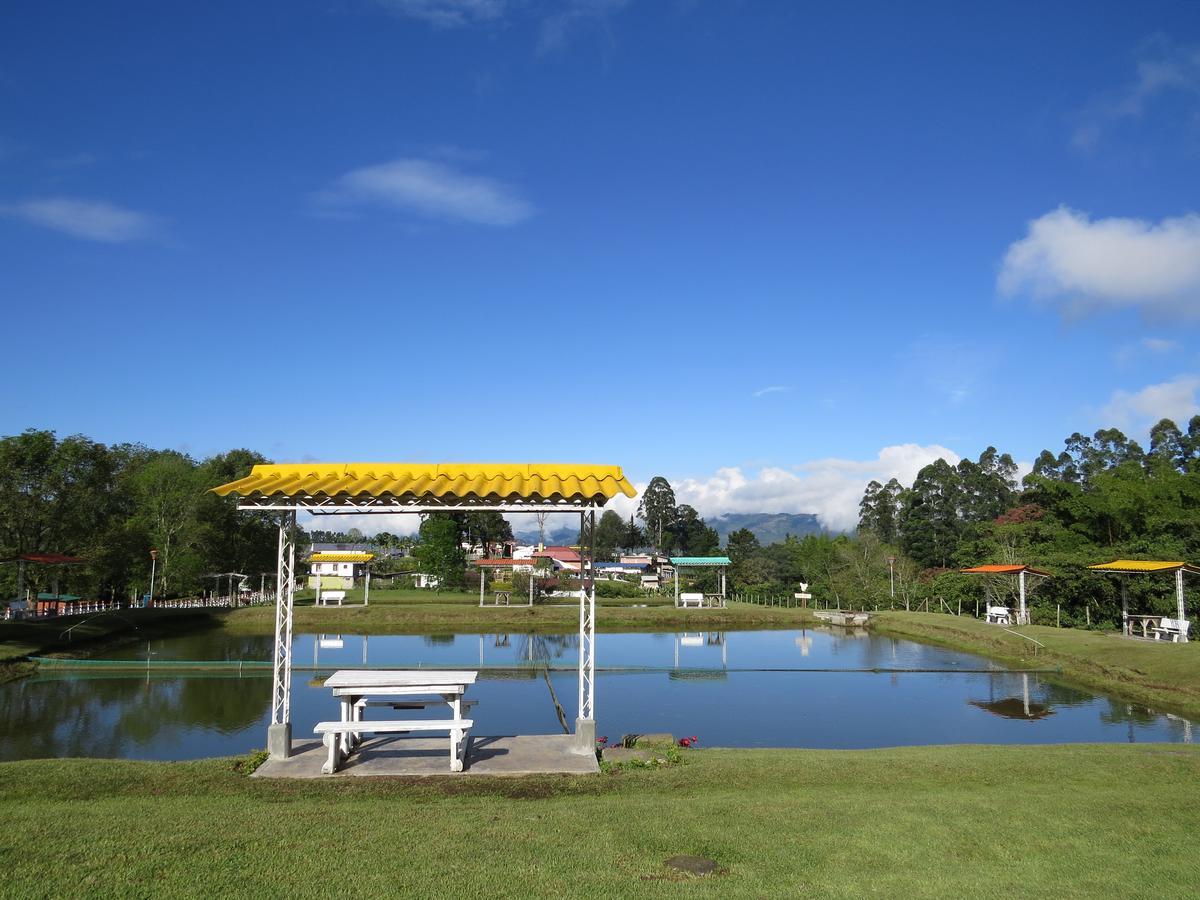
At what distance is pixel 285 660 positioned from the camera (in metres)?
9.48

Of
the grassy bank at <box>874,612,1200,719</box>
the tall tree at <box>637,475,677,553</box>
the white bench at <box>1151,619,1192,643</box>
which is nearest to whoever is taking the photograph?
the grassy bank at <box>874,612,1200,719</box>

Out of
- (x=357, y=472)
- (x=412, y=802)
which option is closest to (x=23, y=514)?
(x=357, y=472)

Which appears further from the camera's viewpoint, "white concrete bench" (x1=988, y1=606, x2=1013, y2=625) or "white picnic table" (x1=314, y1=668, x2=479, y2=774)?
"white concrete bench" (x1=988, y1=606, x2=1013, y2=625)

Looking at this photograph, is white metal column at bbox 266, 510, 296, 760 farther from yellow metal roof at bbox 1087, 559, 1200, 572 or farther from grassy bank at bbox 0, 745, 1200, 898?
yellow metal roof at bbox 1087, 559, 1200, 572

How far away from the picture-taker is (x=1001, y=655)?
963 inches

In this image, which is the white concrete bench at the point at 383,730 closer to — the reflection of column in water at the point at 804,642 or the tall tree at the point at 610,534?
the reflection of column in water at the point at 804,642

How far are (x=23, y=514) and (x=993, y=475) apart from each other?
7095cm

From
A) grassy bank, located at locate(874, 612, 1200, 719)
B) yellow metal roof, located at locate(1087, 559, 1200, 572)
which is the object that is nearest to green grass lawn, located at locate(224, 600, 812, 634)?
grassy bank, located at locate(874, 612, 1200, 719)

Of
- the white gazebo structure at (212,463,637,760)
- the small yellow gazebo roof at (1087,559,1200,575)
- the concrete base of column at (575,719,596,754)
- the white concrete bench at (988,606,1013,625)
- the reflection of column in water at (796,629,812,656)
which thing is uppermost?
the white gazebo structure at (212,463,637,760)

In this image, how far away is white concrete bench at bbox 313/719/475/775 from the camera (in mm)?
8203

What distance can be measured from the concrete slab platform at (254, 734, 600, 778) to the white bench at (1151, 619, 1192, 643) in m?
20.6

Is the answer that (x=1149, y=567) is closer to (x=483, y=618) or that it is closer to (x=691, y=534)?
(x=483, y=618)

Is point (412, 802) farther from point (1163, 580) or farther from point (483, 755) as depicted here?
point (1163, 580)

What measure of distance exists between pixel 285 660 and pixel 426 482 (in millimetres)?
2744
